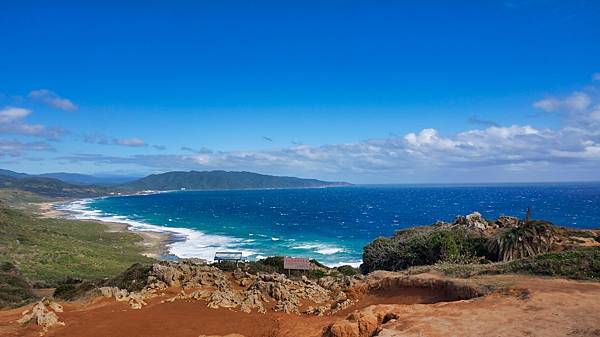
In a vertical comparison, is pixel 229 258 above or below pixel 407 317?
below

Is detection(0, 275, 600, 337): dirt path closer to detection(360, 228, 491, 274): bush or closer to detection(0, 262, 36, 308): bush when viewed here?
detection(0, 262, 36, 308): bush

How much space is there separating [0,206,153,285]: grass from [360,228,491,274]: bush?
30388 millimetres

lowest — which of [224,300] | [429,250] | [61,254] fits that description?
[61,254]

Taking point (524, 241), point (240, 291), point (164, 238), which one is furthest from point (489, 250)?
point (164, 238)

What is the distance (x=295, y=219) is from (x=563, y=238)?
9752cm

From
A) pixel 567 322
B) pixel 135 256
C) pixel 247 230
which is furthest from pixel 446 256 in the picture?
pixel 247 230

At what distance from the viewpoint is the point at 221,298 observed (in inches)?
758

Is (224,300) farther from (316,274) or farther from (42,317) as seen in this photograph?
(316,274)

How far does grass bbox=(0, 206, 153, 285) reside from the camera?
49.4m

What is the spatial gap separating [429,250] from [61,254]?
5122 centimetres

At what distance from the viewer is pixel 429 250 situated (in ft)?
101

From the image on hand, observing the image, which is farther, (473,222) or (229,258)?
(473,222)

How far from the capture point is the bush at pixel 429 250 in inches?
1164

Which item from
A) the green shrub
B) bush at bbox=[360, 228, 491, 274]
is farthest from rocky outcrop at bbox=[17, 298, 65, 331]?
bush at bbox=[360, 228, 491, 274]
